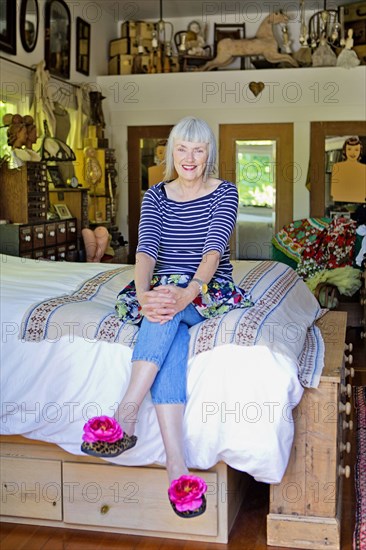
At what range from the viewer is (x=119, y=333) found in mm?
2670

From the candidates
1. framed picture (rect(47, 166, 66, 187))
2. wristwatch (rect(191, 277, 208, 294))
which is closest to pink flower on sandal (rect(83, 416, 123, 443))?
wristwatch (rect(191, 277, 208, 294))

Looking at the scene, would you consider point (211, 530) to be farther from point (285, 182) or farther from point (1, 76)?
point (285, 182)

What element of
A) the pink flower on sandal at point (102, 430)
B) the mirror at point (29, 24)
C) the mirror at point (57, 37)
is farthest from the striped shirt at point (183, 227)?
the mirror at point (57, 37)

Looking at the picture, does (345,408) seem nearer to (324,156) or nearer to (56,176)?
(56,176)

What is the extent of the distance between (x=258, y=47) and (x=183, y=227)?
5.36m

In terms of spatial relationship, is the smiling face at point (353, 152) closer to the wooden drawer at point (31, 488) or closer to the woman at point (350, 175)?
the woman at point (350, 175)

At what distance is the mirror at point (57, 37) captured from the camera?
665cm

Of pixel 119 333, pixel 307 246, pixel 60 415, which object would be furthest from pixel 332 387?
pixel 307 246

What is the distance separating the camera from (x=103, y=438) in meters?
2.32

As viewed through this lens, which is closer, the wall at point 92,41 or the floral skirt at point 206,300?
the floral skirt at point 206,300

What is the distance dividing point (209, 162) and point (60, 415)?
109cm

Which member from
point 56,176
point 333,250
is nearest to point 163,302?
point 333,250

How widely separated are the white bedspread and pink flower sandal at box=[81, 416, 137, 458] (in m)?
0.22

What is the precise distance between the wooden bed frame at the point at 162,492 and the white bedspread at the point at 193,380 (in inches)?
3.9
